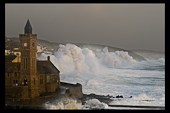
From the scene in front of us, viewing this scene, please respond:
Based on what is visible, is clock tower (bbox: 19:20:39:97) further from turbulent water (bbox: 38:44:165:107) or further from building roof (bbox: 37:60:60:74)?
turbulent water (bbox: 38:44:165:107)

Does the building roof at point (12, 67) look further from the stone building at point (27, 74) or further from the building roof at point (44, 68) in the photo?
the building roof at point (44, 68)

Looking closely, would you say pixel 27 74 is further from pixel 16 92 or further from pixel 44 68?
pixel 44 68

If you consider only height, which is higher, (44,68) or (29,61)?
(29,61)

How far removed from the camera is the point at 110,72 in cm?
7388

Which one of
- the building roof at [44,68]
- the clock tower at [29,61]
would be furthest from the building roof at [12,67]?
the building roof at [44,68]

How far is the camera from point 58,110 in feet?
90.8

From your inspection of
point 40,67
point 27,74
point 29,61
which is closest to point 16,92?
point 27,74

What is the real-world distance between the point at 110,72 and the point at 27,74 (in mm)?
46443

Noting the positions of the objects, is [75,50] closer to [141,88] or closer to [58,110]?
[141,88]

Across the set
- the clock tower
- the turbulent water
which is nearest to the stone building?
the clock tower

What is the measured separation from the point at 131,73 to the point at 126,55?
584 centimetres

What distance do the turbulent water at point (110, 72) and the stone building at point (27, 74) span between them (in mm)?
25699

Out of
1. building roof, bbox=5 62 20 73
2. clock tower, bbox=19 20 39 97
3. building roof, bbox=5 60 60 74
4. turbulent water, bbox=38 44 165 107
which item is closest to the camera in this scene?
clock tower, bbox=19 20 39 97

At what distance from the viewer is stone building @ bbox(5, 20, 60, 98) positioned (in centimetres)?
2888
